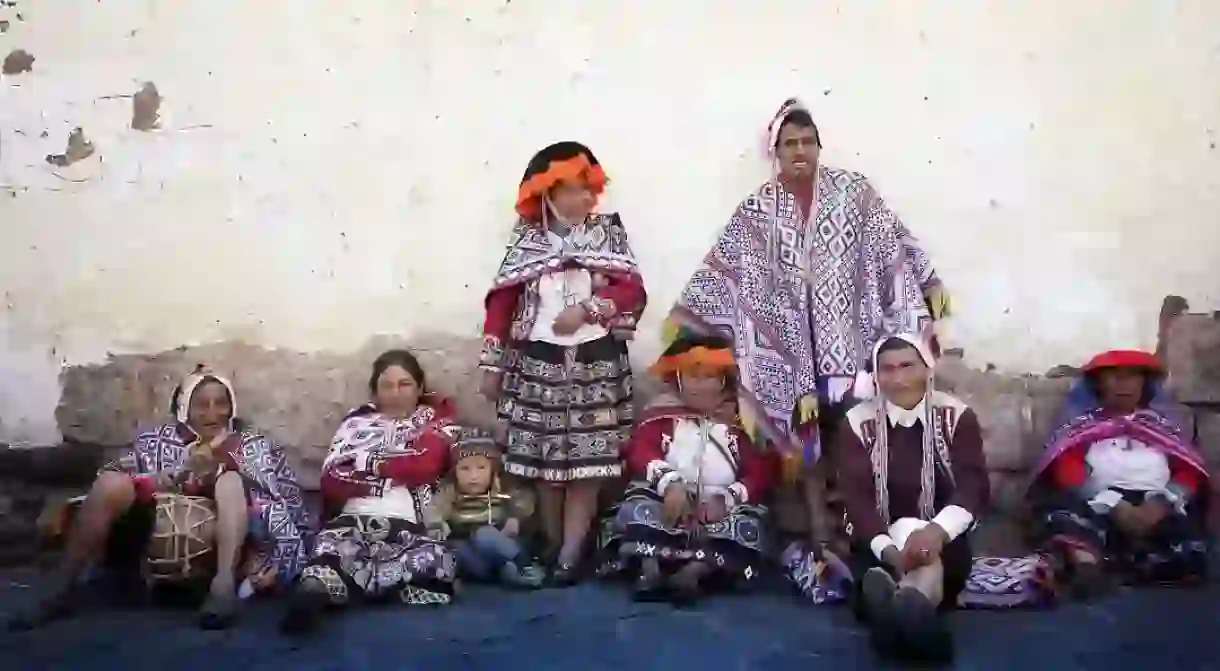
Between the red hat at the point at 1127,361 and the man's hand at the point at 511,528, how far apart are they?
217 centimetres

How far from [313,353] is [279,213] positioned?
1.88ft

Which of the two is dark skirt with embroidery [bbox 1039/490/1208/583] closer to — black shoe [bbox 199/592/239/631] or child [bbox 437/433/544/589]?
child [bbox 437/433/544/589]

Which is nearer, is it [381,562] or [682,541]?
[381,562]

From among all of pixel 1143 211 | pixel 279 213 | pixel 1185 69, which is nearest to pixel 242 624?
pixel 279 213

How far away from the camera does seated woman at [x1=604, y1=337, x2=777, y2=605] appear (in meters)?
3.93

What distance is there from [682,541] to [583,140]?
1.69 metres

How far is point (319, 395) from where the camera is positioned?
4.72 m

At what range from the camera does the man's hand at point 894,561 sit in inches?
135

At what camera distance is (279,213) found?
4762mm

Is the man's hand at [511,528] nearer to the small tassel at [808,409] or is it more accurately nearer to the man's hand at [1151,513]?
the small tassel at [808,409]

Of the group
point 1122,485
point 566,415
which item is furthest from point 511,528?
point 1122,485

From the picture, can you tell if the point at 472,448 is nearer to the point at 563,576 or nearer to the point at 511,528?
the point at 511,528

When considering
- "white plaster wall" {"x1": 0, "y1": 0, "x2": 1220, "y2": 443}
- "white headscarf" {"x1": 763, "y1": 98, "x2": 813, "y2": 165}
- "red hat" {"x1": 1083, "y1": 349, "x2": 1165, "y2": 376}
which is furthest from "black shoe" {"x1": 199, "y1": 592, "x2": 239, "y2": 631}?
"red hat" {"x1": 1083, "y1": 349, "x2": 1165, "y2": 376}

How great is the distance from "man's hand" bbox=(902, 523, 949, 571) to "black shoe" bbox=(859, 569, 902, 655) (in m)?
0.08
